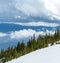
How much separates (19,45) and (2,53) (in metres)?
10.1

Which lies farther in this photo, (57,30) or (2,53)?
(57,30)

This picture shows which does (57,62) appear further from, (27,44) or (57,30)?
(57,30)

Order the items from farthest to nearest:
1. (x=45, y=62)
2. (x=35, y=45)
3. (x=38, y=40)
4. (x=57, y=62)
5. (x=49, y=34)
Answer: (x=49, y=34)
(x=38, y=40)
(x=35, y=45)
(x=45, y=62)
(x=57, y=62)

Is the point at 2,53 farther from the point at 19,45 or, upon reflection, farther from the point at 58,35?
Result: the point at 58,35

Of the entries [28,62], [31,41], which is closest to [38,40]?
[31,41]

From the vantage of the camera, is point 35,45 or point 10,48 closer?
point 35,45

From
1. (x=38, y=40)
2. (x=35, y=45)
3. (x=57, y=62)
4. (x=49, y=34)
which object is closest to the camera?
(x=57, y=62)

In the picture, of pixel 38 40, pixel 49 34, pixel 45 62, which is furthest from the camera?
pixel 49 34

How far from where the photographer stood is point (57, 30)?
465 feet

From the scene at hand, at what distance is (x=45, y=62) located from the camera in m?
45.2

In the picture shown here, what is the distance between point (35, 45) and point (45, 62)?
74164 millimetres

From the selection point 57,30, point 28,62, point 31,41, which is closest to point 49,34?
point 57,30

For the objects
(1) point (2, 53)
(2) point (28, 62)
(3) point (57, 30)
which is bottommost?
(1) point (2, 53)

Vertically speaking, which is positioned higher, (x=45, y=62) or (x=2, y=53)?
(x=45, y=62)
